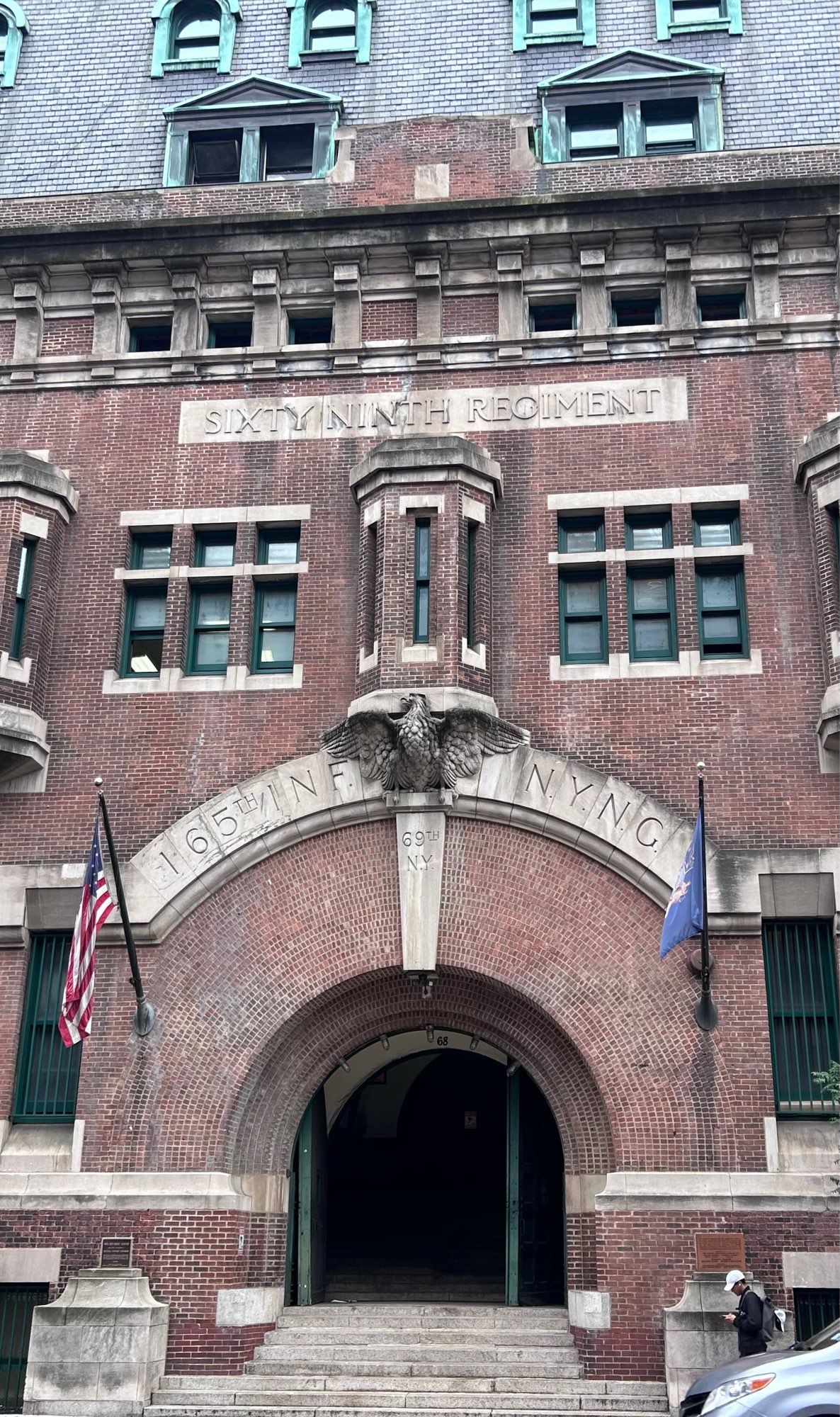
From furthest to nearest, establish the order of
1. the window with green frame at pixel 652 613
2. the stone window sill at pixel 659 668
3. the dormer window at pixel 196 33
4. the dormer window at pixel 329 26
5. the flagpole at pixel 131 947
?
the dormer window at pixel 196 33 < the dormer window at pixel 329 26 < the window with green frame at pixel 652 613 < the stone window sill at pixel 659 668 < the flagpole at pixel 131 947

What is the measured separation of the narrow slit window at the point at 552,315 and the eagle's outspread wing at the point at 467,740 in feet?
20.6

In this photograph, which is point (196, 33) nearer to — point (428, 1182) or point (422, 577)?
point (422, 577)

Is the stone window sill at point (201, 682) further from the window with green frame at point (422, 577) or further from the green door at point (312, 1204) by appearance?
the green door at point (312, 1204)

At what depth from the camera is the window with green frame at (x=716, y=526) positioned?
63.1ft

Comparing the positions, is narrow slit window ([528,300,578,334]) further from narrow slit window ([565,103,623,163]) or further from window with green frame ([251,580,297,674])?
window with green frame ([251,580,297,674])

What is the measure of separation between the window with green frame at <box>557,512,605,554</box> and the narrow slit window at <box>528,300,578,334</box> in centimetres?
306

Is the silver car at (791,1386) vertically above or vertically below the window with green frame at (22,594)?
below

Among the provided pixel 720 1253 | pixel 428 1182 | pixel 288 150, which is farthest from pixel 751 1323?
pixel 288 150

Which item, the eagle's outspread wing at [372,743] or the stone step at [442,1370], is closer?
the stone step at [442,1370]

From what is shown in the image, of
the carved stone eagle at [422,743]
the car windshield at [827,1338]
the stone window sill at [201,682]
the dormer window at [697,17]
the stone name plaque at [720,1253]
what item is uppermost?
the dormer window at [697,17]

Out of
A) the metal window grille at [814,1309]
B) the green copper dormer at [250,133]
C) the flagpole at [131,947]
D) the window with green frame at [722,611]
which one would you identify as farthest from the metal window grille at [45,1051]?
the green copper dormer at [250,133]

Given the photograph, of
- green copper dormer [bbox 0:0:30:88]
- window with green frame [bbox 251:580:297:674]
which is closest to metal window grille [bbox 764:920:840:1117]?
window with green frame [bbox 251:580:297:674]

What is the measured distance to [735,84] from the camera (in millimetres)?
22781

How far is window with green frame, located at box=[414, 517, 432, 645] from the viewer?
1852 centimetres
